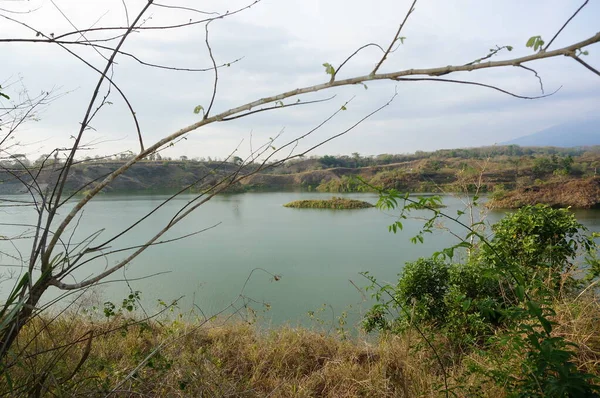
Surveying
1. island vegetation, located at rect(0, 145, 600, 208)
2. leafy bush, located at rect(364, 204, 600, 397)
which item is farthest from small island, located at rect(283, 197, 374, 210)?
leafy bush, located at rect(364, 204, 600, 397)

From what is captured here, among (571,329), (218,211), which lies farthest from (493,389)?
(218,211)

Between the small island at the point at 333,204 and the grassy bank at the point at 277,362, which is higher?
the grassy bank at the point at 277,362

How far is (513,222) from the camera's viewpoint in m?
3.02

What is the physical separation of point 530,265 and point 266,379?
222 cm

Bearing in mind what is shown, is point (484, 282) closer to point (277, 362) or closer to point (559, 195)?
point (277, 362)

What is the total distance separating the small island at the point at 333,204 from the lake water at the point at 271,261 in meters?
3.07

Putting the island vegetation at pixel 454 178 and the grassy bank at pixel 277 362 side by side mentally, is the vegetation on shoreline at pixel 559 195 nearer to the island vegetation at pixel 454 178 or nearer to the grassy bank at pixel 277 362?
the island vegetation at pixel 454 178

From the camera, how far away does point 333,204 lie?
1585cm

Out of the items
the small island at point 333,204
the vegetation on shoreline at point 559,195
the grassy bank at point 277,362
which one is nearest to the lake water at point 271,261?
the grassy bank at point 277,362

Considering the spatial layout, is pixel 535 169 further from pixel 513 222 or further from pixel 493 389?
pixel 493 389

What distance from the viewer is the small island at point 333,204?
1541 cm

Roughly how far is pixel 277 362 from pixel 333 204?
44.9 feet

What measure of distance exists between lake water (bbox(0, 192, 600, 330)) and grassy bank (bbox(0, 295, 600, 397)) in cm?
43

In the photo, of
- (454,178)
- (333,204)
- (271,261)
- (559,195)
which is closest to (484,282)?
(271,261)
